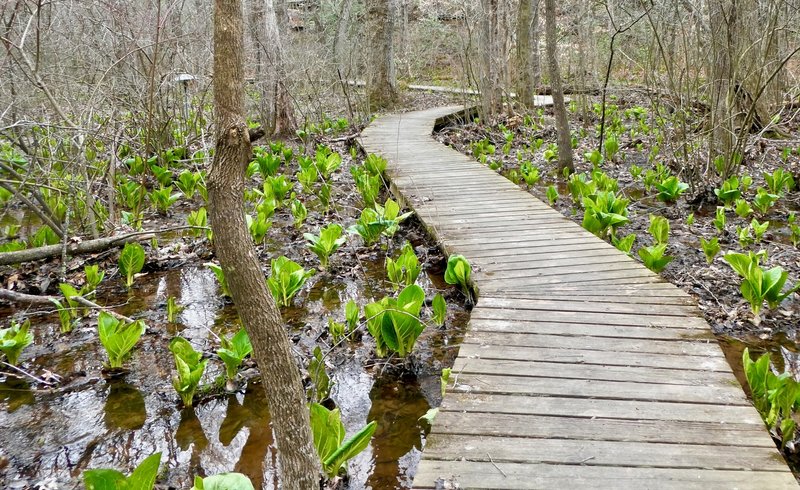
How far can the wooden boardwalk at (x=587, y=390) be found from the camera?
197cm

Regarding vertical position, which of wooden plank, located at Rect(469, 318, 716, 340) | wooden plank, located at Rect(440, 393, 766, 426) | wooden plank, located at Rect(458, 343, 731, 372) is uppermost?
wooden plank, located at Rect(469, 318, 716, 340)

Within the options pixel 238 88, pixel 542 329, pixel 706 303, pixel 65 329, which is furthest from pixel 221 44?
pixel 706 303

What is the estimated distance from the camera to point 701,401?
7.70 ft

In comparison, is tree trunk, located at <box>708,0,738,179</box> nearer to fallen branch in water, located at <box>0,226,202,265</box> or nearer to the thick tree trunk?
fallen branch in water, located at <box>0,226,202,265</box>

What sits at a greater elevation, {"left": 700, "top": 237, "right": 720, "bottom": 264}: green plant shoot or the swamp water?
{"left": 700, "top": 237, "right": 720, "bottom": 264}: green plant shoot

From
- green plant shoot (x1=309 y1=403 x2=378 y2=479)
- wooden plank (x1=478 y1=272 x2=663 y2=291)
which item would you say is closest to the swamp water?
green plant shoot (x1=309 y1=403 x2=378 y2=479)

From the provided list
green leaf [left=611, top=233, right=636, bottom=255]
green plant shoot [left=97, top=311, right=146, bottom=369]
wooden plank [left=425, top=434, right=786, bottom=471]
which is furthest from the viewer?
green leaf [left=611, top=233, right=636, bottom=255]

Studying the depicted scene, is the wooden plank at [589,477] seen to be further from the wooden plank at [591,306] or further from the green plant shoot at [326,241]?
the green plant shoot at [326,241]

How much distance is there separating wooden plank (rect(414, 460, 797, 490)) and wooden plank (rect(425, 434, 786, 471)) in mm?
30

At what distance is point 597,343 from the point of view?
289 centimetres

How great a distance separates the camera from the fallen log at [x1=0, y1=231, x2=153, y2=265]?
13.8 feet

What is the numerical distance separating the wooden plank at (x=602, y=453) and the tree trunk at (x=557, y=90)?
544 centimetres

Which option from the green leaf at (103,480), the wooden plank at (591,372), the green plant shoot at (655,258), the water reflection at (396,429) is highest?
the green plant shoot at (655,258)

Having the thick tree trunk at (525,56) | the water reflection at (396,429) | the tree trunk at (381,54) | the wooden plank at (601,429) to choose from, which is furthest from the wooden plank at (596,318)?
the tree trunk at (381,54)
